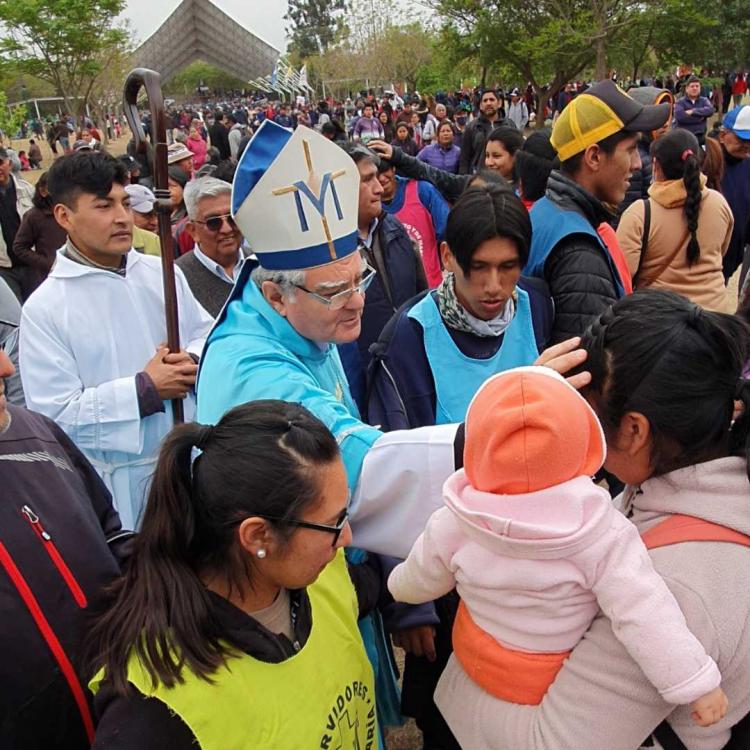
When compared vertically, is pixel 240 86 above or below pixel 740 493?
above

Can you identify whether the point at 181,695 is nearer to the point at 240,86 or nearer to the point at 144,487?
the point at 144,487

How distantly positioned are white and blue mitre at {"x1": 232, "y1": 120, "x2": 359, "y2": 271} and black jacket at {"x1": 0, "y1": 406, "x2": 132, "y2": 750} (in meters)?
0.74

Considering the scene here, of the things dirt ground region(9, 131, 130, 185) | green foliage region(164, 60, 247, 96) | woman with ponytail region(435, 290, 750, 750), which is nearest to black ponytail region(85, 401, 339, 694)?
woman with ponytail region(435, 290, 750, 750)

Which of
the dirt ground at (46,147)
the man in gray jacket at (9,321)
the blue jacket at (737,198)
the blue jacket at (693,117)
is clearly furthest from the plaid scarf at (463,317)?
the dirt ground at (46,147)

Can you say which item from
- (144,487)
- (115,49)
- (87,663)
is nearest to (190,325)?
(144,487)

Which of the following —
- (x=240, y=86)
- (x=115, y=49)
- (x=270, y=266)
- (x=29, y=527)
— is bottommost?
(x=29, y=527)

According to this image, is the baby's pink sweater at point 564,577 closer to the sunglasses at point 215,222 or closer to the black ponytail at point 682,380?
the black ponytail at point 682,380

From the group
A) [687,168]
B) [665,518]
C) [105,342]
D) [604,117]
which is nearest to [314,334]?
[665,518]

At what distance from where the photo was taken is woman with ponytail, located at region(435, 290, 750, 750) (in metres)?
1.15

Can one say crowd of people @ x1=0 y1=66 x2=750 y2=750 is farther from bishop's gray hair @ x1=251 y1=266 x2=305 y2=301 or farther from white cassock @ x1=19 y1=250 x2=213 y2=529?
white cassock @ x1=19 y1=250 x2=213 y2=529

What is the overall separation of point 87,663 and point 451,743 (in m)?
1.07

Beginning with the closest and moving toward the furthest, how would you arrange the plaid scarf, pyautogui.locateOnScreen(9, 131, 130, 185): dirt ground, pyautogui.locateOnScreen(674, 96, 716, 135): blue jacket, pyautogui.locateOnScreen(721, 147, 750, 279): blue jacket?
the plaid scarf < pyautogui.locateOnScreen(721, 147, 750, 279): blue jacket < pyautogui.locateOnScreen(674, 96, 716, 135): blue jacket < pyautogui.locateOnScreen(9, 131, 130, 185): dirt ground

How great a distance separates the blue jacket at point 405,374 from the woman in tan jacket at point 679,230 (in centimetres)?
170

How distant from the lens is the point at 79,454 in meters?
1.80
